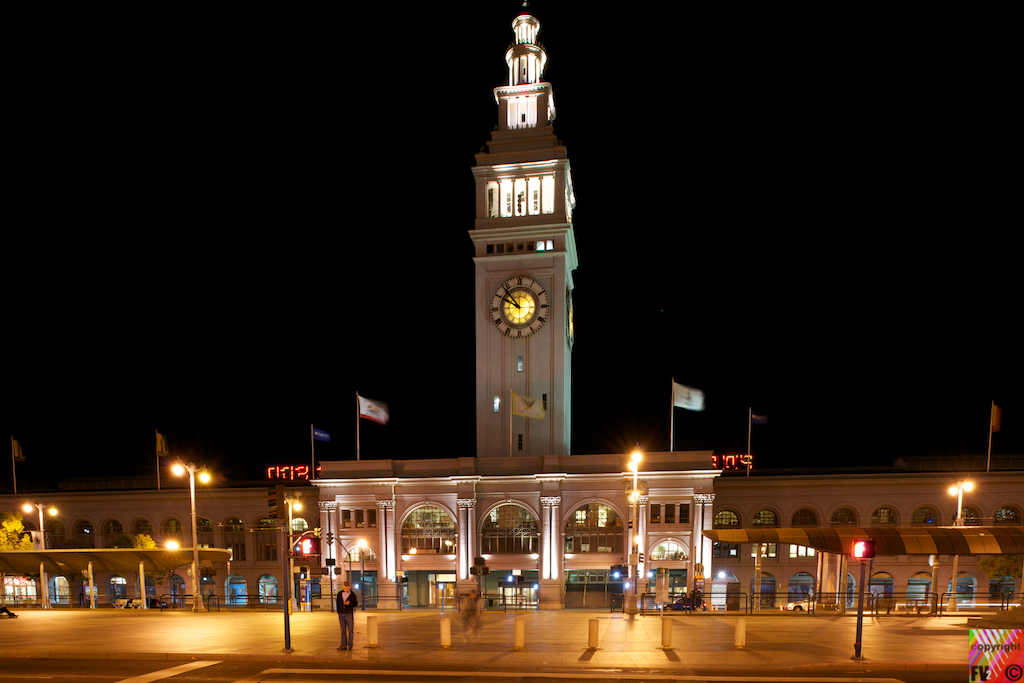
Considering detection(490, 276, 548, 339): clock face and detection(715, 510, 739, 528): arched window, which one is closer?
detection(490, 276, 548, 339): clock face

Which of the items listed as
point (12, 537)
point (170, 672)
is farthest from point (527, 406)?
point (12, 537)

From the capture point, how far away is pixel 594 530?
46.7 m

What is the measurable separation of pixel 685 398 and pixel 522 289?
15.7 metres

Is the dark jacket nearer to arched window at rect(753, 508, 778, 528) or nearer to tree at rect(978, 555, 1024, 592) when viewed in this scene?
arched window at rect(753, 508, 778, 528)

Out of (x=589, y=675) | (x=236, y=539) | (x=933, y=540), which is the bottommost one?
(x=589, y=675)

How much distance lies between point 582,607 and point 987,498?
3334 centimetres

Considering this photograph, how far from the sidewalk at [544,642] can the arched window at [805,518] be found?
80.6ft

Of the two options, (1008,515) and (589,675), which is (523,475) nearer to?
(589,675)

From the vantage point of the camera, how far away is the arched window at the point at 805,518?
52.1m

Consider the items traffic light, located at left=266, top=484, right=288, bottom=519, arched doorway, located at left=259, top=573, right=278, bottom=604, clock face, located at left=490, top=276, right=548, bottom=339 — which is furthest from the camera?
arched doorway, located at left=259, top=573, right=278, bottom=604

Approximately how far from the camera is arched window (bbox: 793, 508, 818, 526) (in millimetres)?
52094

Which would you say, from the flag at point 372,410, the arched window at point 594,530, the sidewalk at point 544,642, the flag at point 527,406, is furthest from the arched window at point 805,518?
the flag at point 372,410

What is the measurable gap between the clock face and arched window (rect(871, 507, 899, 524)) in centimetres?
3116

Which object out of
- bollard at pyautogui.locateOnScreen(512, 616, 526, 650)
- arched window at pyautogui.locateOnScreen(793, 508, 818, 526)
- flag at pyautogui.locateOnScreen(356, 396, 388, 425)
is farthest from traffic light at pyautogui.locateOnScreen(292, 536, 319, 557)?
arched window at pyautogui.locateOnScreen(793, 508, 818, 526)
